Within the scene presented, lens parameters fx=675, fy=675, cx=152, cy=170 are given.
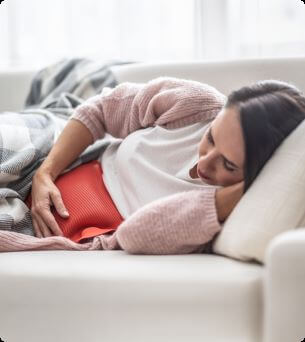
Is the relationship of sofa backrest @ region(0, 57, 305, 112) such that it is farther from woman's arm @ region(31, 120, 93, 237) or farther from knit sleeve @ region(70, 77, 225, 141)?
woman's arm @ region(31, 120, 93, 237)

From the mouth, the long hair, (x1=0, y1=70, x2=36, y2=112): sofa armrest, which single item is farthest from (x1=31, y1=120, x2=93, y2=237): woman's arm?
(x1=0, y1=70, x2=36, y2=112): sofa armrest

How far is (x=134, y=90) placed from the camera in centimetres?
157

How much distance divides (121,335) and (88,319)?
0.06m

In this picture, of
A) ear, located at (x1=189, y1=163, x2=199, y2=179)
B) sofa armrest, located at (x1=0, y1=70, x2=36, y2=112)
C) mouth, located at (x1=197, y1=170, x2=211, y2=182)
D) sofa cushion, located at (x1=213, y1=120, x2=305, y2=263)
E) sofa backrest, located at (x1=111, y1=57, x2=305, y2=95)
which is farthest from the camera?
sofa armrest, located at (x1=0, y1=70, x2=36, y2=112)

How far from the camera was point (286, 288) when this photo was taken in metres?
0.97

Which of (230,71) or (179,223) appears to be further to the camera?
(230,71)

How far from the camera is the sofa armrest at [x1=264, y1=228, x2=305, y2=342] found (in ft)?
3.13

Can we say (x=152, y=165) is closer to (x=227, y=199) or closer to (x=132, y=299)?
(x=227, y=199)

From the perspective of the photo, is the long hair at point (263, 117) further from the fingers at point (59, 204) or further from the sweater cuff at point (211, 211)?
the fingers at point (59, 204)

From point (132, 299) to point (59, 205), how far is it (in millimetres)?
409

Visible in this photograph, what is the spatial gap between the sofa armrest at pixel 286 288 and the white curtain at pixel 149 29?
56.8 inches

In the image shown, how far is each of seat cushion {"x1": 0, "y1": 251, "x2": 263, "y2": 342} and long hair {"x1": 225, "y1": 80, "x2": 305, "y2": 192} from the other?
0.19 metres

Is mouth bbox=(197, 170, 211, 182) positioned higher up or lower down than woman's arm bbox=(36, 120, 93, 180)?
higher up

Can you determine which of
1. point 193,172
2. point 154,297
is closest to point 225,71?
point 193,172
